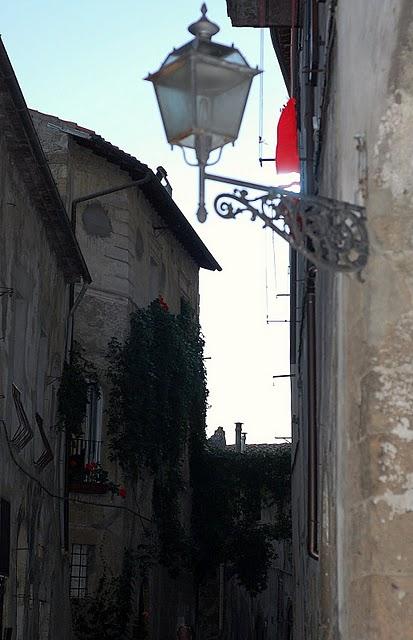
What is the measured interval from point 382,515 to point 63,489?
1470 cm

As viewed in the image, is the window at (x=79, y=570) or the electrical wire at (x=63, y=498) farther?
the window at (x=79, y=570)

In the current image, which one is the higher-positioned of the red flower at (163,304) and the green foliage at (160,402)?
the red flower at (163,304)

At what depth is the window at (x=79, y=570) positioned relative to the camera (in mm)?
19875

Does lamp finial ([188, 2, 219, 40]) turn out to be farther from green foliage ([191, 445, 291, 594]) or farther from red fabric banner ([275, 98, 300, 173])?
green foliage ([191, 445, 291, 594])

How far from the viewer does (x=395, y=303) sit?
520 centimetres

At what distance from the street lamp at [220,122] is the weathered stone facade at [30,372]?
7.43 meters

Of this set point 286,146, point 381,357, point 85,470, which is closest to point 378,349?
point 381,357

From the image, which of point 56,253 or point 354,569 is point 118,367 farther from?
point 354,569

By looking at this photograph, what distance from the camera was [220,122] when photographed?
5297mm

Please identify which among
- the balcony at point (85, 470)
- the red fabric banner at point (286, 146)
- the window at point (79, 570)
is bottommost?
the window at point (79, 570)

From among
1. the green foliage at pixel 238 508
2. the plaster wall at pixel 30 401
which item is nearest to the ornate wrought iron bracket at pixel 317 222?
the plaster wall at pixel 30 401

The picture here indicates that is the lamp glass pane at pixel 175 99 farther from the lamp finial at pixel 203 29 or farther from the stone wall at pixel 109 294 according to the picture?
the stone wall at pixel 109 294

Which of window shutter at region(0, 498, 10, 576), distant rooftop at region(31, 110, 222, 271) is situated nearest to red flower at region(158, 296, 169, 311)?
distant rooftop at region(31, 110, 222, 271)

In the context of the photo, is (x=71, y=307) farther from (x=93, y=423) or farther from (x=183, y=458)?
(x=183, y=458)
